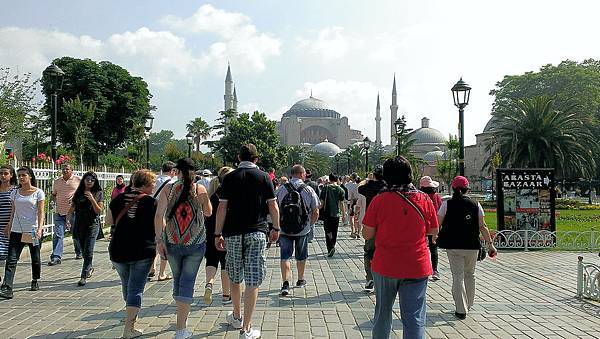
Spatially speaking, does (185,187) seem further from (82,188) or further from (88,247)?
(82,188)

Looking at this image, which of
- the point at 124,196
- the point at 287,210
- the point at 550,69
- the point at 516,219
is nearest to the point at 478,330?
the point at 287,210

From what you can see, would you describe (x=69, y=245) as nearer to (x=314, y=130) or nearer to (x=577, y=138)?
(x=577, y=138)

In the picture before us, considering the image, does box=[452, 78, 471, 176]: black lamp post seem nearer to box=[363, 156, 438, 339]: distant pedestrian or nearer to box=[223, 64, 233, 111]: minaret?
box=[363, 156, 438, 339]: distant pedestrian

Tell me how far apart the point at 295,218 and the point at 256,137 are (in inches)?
1917

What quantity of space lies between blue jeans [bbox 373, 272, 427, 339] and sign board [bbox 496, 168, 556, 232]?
10.4 m

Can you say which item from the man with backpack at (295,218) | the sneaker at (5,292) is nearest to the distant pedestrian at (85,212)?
the sneaker at (5,292)

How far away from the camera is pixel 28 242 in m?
7.56

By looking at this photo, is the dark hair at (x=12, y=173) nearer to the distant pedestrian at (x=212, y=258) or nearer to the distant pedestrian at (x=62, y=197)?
the distant pedestrian at (x=62, y=197)

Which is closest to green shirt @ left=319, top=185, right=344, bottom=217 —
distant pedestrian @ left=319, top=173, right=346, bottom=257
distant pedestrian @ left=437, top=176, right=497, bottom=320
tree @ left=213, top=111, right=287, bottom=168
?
distant pedestrian @ left=319, top=173, right=346, bottom=257

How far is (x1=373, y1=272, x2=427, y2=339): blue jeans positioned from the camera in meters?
4.29

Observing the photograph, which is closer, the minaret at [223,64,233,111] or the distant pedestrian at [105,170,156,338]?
the distant pedestrian at [105,170,156,338]

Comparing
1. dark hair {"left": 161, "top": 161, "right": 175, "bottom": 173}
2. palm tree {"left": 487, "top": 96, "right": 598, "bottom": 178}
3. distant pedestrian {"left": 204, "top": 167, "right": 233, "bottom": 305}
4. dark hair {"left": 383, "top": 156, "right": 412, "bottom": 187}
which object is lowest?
distant pedestrian {"left": 204, "top": 167, "right": 233, "bottom": 305}

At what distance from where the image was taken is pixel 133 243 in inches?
219

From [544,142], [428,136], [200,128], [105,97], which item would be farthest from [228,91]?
[544,142]
